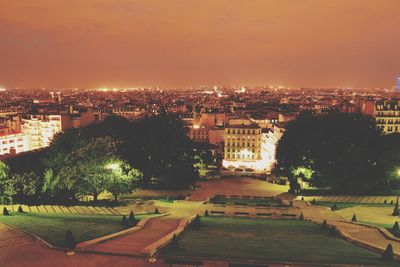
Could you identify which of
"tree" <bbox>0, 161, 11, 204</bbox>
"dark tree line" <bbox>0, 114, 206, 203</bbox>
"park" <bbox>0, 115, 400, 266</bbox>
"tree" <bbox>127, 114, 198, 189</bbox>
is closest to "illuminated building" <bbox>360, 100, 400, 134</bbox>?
"park" <bbox>0, 115, 400, 266</bbox>

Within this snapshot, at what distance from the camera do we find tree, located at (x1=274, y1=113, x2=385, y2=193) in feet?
172

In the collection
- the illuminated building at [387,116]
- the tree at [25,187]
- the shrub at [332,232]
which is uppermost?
the illuminated building at [387,116]

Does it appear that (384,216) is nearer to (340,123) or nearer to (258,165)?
(340,123)

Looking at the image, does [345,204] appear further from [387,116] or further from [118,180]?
[387,116]

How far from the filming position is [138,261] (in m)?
20.3

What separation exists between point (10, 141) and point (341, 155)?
9064 cm

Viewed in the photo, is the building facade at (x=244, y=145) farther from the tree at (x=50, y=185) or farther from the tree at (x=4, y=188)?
the tree at (x=4, y=188)

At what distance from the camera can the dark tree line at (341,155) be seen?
5200 centimetres

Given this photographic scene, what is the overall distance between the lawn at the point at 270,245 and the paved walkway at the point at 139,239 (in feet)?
5.61

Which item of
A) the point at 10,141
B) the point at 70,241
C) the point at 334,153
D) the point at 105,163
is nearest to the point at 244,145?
the point at 334,153

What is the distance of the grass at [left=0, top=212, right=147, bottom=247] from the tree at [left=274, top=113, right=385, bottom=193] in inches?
1277

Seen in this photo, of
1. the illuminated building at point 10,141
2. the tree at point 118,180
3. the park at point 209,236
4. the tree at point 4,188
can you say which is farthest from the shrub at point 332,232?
the illuminated building at point 10,141

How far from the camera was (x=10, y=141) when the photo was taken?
367 feet

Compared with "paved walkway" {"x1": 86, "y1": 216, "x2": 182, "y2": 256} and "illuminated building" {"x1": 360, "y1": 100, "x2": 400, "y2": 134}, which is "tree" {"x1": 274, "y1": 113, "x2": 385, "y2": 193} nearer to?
"paved walkway" {"x1": 86, "y1": 216, "x2": 182, "y2": 256}
